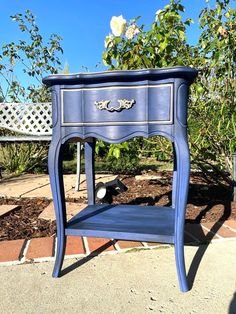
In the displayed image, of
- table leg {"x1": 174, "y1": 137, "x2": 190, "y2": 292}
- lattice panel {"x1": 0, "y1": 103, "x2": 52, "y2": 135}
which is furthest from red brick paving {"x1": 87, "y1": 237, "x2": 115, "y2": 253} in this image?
lattice panel {"x1": 0, "y1": 103, "x2": 52, "y2": 135}

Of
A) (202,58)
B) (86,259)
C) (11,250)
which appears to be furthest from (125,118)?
(202,58)

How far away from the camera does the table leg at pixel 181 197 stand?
1476 millimetres

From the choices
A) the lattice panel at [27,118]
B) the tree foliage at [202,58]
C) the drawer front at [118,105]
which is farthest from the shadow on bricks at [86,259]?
the lattice panel at [27,118]

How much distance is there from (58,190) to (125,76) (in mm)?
650

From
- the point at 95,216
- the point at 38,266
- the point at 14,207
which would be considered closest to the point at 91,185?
the point at 95,216

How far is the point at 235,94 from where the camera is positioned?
294cm

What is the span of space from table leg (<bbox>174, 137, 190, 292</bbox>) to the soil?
0.95 m

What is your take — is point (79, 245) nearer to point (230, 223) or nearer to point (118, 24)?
point (230, 223)

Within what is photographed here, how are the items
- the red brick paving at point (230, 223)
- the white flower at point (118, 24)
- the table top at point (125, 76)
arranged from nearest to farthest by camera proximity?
the table top at point (125, 76)
the red brick paving at point (230, 223)
the white flower at point (118, 24)

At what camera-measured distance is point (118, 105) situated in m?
1.52

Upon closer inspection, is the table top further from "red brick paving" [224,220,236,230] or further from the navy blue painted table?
"red brick paving" [224,220,236,230]

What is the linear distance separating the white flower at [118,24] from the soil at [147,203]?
147cm

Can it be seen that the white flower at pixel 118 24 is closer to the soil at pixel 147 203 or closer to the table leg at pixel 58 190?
the table leg at pixel 58 190

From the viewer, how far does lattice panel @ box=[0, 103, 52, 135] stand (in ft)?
15.0
